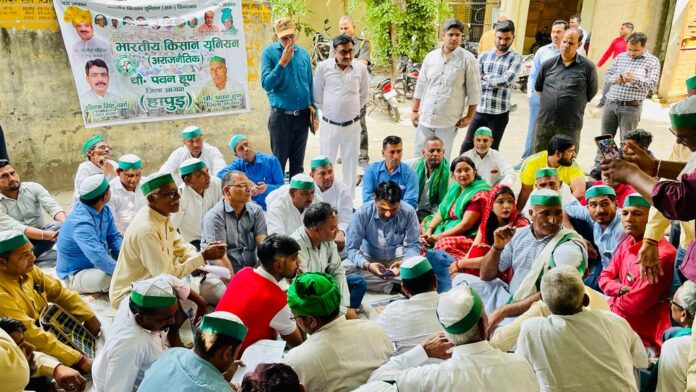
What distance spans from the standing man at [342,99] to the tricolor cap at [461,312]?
420 cm

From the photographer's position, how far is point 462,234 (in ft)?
15.1

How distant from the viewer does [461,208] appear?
462 centimetres

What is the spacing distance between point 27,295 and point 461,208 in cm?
325

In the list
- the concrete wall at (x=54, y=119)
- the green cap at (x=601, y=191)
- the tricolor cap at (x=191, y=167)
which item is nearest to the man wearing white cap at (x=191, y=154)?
the tricolor cap at (x=191, y=167)

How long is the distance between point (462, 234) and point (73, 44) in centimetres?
481

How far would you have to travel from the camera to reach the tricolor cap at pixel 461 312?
2.08m

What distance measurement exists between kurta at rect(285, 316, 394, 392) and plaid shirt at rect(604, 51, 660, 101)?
5.75 m

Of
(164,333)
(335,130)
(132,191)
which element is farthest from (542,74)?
(164,333)

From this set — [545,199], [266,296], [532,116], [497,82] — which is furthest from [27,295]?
[532,116]

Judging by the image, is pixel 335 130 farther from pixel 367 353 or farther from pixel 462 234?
pixel 367 353

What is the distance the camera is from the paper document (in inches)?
107

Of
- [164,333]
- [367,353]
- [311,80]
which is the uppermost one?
[311,80]

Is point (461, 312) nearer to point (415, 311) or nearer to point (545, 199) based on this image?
point (415, 311)

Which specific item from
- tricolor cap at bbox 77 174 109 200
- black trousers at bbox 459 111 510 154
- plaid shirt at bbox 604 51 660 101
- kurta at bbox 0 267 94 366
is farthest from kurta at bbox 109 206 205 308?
plaid shirt at bbox 604 51 660 101
